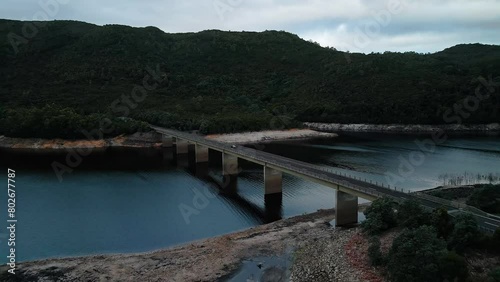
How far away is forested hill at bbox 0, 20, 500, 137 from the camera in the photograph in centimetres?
10156

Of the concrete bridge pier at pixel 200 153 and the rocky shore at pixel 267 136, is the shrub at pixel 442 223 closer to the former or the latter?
the concrete bridge pier at pixel 200 153

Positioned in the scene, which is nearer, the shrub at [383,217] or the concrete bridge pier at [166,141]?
the shrub at [383,217]

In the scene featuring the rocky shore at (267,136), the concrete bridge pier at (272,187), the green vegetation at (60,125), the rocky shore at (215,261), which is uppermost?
the green vegetation at (60,125)

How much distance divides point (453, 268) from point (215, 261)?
50.3ft

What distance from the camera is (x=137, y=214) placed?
4128cm

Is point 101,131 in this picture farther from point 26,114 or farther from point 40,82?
point 40,82

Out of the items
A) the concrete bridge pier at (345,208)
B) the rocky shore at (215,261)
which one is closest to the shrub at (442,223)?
the rocky shore at (215,261)

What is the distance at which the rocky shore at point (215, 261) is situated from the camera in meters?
26.2

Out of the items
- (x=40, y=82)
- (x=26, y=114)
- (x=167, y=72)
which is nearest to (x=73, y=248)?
(x=26, y=114)

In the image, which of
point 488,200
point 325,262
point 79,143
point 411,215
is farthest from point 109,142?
point 488,200

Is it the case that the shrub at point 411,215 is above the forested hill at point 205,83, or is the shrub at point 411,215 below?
below

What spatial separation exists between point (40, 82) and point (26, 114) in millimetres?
45239
